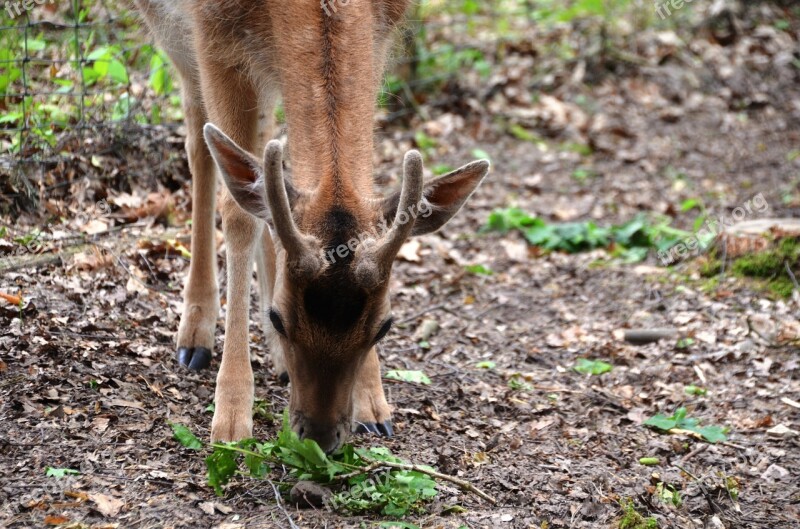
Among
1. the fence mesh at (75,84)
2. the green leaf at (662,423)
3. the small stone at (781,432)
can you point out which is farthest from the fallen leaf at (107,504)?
the small stone at (781,432)

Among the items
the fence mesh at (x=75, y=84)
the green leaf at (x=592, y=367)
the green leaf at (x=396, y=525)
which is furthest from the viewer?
the fence mesh at (x=75, y=84)

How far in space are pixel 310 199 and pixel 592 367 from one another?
2.92 meters

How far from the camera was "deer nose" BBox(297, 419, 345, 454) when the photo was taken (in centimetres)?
419

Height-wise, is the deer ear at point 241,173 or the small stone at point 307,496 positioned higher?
the deer ear at point 241,173

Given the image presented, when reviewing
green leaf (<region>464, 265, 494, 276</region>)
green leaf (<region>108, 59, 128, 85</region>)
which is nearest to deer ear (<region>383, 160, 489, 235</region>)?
green leaf (<region>464, 265, 494, 276</region>)

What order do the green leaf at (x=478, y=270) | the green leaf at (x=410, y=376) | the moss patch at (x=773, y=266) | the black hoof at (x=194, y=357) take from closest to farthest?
the black hoof at (x=194, y=357) < the green leaf at (x=410, y=376) < the moss patch at (x=773, y=266) < the green leaf at (x=478, y=270)

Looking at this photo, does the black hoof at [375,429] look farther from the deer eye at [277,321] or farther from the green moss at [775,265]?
the green moss at [775,265]

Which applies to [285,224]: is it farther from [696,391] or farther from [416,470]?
[696,391]

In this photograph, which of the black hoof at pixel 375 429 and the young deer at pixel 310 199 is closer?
the young deer at pixel 310 199

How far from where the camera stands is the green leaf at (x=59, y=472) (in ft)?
12.9

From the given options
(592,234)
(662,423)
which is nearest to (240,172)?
(662,423)

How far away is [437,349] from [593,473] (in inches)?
75.5

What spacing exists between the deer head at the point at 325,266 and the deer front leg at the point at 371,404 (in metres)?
0.72

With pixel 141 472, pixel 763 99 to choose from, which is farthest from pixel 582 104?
pixel 141 472
